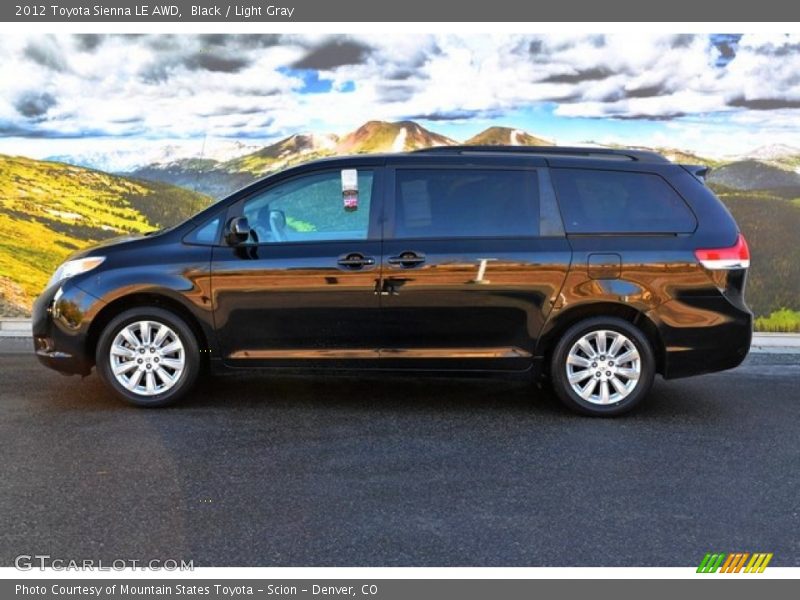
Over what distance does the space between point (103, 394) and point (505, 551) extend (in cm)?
388

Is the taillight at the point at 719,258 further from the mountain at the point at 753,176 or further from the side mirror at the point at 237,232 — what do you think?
Answer: the mountain at the point at 753,176

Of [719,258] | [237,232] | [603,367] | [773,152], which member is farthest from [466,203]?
[773,152]

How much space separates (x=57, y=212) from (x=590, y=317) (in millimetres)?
7254

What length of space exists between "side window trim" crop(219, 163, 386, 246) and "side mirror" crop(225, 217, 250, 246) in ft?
0.23

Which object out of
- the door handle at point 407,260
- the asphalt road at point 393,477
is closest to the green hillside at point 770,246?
the asphalt road at point 393,477

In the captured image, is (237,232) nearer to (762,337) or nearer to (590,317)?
(590,317)

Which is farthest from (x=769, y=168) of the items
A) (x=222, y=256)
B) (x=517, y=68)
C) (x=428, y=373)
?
(x=222, y=256)

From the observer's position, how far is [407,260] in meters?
5.98

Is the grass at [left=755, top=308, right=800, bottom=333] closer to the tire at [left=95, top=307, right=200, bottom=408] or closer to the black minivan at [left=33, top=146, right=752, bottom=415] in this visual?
the black minivan at [left=33, top=146, right=752, bottom=415]

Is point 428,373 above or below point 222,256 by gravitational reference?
below

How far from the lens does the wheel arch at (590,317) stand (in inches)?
237

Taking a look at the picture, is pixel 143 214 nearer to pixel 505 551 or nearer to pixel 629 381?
pixel 629 381

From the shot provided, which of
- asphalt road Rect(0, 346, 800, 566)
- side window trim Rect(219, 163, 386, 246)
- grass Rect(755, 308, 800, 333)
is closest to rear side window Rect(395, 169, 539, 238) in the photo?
side window trim Rect(219, 163, 386, 246)

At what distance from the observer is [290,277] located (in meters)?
6.01
